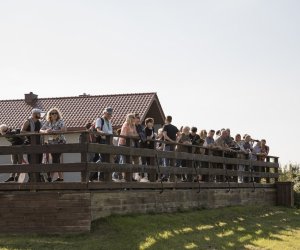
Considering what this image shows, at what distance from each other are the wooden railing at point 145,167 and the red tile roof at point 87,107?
11002 millimetres

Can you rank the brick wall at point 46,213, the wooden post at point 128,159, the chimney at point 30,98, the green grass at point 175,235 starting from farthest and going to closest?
the chimney at point 30,98 → the wooden post at point 128,159 → the brick wall at point 46,213 → the green grass at point 175,235

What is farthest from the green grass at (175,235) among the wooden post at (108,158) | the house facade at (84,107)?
the house facade at (84,107)

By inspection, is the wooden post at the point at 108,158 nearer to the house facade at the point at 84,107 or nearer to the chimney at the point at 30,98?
the house facade at the point at 84,107

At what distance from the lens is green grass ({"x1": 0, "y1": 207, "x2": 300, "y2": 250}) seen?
474 inches

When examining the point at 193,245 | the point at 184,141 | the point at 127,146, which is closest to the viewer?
the point at 193,245

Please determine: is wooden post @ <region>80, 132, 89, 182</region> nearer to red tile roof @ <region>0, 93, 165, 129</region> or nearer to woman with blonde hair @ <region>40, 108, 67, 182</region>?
woman with blonde hair @ <region>40, 108, 67, 182</region>

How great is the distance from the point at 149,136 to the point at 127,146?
76.4 inches

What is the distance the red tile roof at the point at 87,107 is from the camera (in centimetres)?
3484

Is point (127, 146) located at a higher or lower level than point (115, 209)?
higher

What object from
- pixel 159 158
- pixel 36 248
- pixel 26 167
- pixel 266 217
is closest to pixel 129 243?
pixel 36 248

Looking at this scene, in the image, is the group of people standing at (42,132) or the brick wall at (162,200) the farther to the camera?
the group of people standing at (42,132)

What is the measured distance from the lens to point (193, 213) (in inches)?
677

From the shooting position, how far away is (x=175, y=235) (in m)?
13.5

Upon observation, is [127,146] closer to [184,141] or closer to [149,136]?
[149,136]
